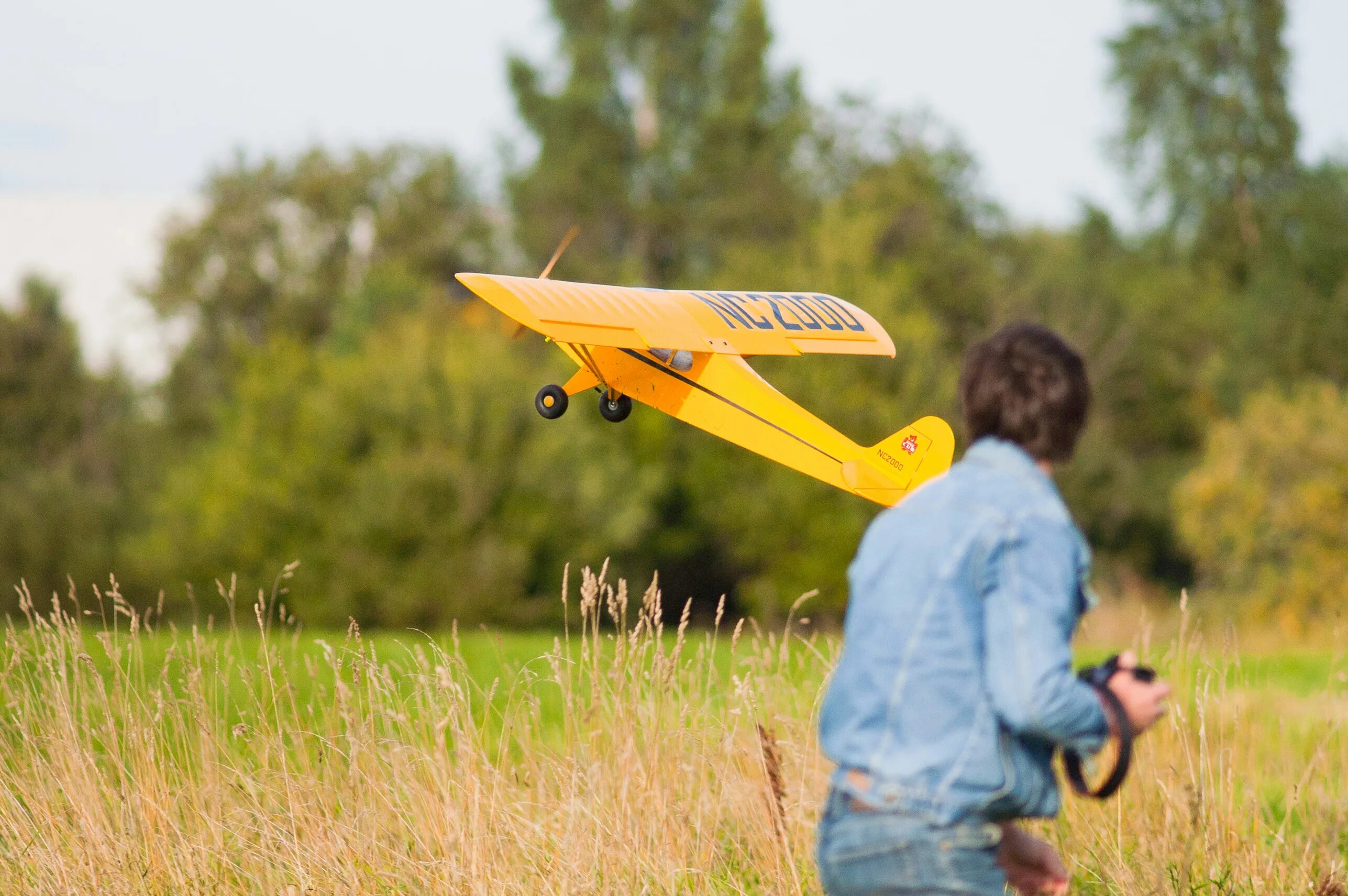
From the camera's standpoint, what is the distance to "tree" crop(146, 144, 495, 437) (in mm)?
44594

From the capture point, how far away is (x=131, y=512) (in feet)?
137

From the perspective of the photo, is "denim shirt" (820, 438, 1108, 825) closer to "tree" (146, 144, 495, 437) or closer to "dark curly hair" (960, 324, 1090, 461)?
"dark curly hair" (960, 324, 1090, 461)

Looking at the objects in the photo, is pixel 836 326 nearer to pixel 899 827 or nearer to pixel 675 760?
pixel 899 827

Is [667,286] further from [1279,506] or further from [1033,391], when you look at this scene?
[1033,391]

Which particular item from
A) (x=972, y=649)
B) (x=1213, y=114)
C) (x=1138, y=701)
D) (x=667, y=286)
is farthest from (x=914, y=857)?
(x=1213, y=114)

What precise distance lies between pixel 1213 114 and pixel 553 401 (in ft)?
136

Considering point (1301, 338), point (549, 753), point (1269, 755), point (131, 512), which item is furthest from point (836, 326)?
point (131, 512)

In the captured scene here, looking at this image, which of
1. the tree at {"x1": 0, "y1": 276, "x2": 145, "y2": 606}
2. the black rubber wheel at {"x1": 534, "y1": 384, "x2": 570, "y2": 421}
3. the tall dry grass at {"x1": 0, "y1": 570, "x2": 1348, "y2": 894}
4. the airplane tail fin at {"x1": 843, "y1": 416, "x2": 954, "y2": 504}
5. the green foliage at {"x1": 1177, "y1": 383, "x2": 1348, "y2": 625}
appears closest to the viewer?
the black rubber wheel at {"x1": 534, "y1": 384, "x2": 570, "y2": 421}

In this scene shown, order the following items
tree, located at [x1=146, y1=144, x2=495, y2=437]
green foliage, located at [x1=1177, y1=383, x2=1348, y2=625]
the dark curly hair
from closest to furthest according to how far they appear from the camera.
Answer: the dark curly hair, green foliage, located at [x1=1177, y1=383, x2=1348, y2=625], tree, located at [x1=146, y1=144, x2=495, y2=437]

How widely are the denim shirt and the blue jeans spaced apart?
0.10 feet

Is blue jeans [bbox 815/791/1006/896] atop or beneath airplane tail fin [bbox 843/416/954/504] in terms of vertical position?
beneath

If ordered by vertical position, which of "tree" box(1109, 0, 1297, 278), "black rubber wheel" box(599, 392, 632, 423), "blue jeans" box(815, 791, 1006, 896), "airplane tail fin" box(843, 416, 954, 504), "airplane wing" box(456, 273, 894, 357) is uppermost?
"tree" box(1109, 0, 1297, 278)

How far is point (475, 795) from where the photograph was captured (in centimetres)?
414

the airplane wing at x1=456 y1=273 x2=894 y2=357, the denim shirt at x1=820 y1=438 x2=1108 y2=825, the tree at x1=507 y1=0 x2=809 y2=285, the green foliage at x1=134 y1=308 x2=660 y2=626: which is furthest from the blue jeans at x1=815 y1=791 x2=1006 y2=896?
the tree at x1=507 y1=0 x2=809 y2=285
